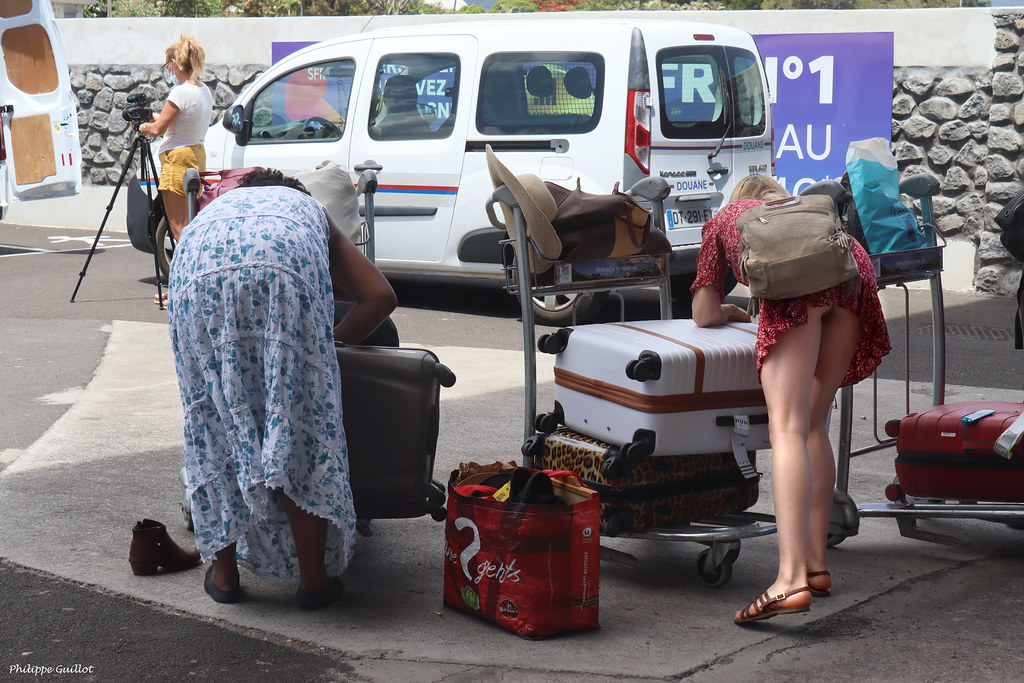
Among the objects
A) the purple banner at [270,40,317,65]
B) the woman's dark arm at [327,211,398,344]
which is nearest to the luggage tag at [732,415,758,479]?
the woman's dark arm at [327,211,398,344]

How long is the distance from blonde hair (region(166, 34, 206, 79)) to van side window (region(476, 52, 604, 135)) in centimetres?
243

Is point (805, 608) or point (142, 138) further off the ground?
point (142, 138)

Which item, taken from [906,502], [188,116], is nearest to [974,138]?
[188,116]

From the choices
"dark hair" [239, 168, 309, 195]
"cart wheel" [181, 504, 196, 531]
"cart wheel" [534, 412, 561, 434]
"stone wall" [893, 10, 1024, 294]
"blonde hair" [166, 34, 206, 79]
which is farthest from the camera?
"stone wall" [893, 10, 1024, 294]

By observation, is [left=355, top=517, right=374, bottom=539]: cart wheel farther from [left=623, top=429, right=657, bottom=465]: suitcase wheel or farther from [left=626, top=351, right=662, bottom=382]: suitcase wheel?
[left=626, top=351, right=662, bottom=382]: suitcase wheel

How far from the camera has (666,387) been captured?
3.74 meters

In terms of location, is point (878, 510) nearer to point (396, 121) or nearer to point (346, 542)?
point (346, 542)

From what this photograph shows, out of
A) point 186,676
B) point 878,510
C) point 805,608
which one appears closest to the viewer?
point 186,676

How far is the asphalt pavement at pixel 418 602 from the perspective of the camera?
324 centimetres

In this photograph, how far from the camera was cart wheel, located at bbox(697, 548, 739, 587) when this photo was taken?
3.85m

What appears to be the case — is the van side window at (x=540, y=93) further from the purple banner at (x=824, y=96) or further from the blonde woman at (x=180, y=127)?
the purple banner at (x=824, y=96)

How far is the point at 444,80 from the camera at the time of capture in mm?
8961

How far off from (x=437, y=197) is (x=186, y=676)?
20.2 feet

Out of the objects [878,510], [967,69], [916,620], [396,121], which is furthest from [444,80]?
[916,620]
